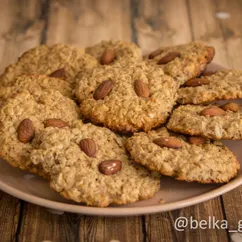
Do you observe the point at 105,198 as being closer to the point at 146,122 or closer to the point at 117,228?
the point at 117,228

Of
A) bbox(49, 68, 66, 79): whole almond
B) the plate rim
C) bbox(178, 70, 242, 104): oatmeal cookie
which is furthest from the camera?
bbox(49, 68, 66, 79): whole almond

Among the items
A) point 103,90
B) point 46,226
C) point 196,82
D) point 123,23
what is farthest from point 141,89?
point 123,23

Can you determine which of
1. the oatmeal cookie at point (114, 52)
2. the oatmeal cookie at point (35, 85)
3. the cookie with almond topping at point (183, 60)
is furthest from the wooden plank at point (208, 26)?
the oatmeal cookie at point (35, 85)

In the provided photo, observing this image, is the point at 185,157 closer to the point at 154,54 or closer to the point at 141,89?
the point at 141,89

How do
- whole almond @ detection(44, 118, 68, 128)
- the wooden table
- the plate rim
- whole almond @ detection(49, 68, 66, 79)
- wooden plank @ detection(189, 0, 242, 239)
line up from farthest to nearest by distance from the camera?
the wooden table → wooden plank @ detection(189, 0, 242, 239) → whole almond @ detection(49, 68, 66, 79) → whole almond @ detection(44, 118, 68, 128) → the plate rim

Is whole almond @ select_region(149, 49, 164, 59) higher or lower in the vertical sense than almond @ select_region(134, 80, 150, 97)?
lower

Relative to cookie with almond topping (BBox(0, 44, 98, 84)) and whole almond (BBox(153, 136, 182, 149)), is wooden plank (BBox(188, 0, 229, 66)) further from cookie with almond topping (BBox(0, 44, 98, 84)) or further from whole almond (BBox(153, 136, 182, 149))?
whole almond (BBox(153, 136, 182, 149))

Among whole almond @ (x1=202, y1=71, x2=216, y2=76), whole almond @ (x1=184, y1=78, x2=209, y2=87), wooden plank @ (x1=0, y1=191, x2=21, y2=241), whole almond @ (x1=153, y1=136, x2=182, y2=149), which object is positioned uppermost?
whole almond @ (x1=184, y1=78, x2=209, y2=87)

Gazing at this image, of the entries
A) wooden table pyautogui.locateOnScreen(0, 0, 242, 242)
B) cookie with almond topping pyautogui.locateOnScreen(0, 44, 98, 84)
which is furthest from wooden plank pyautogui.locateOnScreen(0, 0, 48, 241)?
cookie with almond topping pyautogui.locateOnScreen(0, 44, 98, 84)

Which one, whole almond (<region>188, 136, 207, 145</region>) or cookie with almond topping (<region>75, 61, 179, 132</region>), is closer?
whole almond (<region>188, 136, 207, 145</region>)

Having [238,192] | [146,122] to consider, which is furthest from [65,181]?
[238,192]
